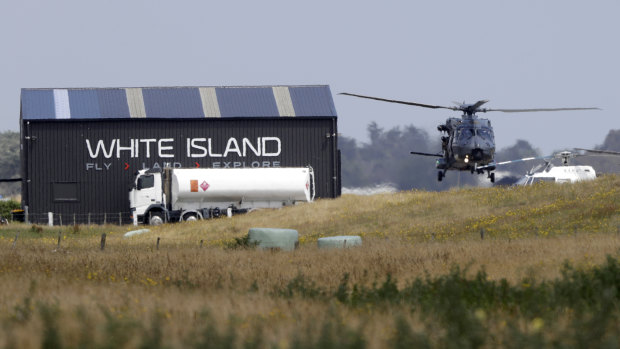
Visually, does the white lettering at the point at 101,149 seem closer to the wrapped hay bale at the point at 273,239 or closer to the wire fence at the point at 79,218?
the wire fence at the point at 79,218

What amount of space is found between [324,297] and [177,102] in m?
44.4

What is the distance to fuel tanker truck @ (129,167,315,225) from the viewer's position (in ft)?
167

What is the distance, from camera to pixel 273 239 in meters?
29.1

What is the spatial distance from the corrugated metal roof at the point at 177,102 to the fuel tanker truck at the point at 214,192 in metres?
6.41

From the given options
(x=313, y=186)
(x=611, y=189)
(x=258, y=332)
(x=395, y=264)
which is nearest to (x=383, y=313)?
(x=258, y=332)

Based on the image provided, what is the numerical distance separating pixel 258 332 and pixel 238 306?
11.4 ft

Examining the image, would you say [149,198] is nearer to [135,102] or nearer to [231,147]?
[231,147]

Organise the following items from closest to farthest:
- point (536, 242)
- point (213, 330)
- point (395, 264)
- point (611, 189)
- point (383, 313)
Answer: point (213, 330) → point (383, 313) → point (395, 264) → point (536, 242) → point (611, 189)

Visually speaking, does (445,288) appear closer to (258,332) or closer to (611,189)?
(258,332)

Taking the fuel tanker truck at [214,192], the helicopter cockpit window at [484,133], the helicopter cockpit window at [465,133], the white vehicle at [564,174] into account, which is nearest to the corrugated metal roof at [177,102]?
the fuel tanker truck at [214,192]

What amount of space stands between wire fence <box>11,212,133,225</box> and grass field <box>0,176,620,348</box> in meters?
27.0

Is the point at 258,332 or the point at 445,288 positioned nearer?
the point at 258,332

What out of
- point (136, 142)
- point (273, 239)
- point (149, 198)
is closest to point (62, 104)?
point (136, 142)

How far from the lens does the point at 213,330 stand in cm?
913
